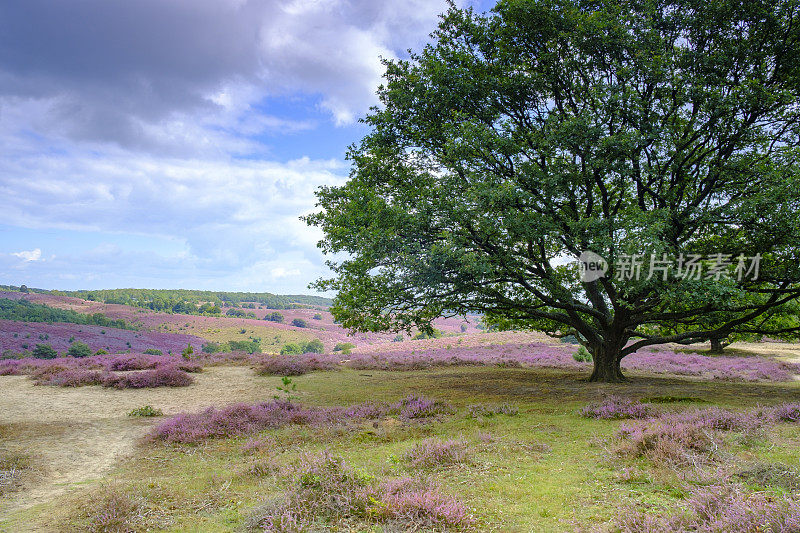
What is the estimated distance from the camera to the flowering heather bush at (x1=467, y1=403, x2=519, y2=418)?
1011 centimetres

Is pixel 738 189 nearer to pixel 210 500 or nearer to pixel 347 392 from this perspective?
pixel 347 392

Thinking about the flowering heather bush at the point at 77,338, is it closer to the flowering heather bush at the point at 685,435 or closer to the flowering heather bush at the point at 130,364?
the flowering heather bush at the point at 130,364

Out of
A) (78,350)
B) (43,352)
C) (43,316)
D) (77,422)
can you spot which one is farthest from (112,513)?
(43,316)

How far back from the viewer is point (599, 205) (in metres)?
14.3

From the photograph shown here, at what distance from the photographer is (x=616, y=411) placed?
9.20m

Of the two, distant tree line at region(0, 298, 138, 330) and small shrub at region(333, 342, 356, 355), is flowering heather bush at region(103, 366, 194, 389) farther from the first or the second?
distant tree line at region(0, 298, 138, 330)

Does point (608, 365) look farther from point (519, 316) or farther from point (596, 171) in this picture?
point (596, 171)

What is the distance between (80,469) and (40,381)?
40.4 feet

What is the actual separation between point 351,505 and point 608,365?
1460 cm

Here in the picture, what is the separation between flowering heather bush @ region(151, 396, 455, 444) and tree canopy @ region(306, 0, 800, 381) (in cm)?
330

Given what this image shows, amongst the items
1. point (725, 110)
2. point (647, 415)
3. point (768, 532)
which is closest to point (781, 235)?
point (725, 110)

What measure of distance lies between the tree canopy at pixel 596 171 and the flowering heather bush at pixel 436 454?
4.93m

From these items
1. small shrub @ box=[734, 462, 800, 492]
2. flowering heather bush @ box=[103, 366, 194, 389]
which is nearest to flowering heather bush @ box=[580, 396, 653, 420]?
small shrub @ box=[734, 462, 800, 492]

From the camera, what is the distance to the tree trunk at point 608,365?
16.0 metres
